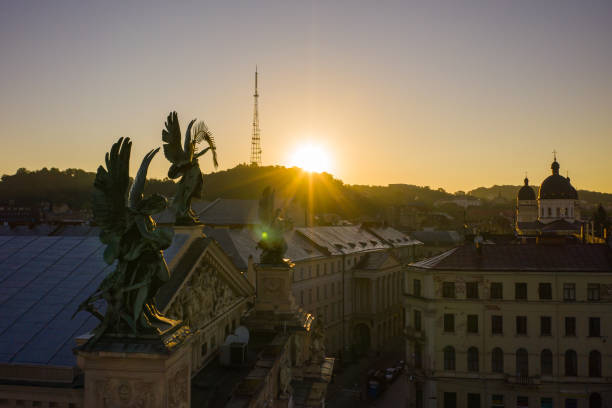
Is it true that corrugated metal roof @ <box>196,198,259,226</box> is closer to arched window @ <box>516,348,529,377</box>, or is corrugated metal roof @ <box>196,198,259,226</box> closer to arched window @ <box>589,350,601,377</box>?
arched window @ <box>516,348,529,377</box>

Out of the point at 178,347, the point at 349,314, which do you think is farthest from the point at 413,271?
the point at 178,347

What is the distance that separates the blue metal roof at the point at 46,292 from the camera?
13.4 meters

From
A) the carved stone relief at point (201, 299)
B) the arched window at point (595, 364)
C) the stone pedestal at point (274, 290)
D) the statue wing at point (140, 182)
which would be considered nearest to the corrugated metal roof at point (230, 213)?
the arched window at point (595, 364)

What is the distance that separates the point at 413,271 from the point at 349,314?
89.7 feet

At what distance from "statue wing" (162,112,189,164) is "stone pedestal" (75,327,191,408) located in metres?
9.33

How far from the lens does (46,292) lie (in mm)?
15883

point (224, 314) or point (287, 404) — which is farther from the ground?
point (224, 314)

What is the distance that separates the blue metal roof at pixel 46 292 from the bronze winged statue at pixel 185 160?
151cm

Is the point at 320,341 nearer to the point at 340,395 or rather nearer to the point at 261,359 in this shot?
the point at 261,359

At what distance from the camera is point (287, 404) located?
703 inches

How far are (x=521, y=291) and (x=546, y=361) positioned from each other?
5.80m

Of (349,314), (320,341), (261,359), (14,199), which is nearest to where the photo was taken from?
(261,359)

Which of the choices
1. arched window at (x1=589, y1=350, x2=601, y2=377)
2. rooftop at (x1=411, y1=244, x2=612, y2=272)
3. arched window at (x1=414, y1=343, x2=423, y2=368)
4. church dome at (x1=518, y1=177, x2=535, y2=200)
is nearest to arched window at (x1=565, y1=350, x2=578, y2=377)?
arched window at (x1=589, y1=350, x2=601, y2=377)

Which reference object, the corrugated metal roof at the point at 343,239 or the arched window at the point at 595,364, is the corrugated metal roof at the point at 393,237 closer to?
the corrugated metal roof at the point at 343,239
